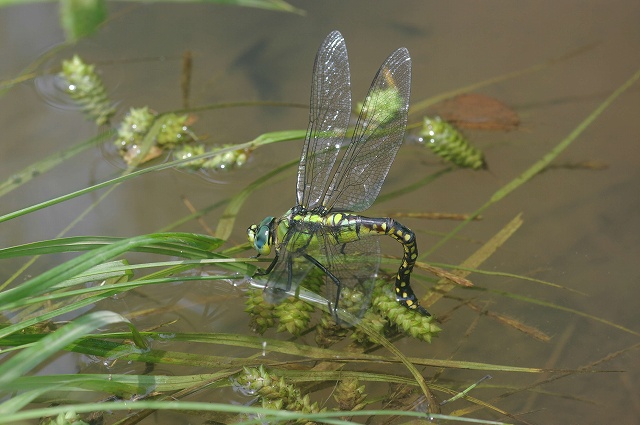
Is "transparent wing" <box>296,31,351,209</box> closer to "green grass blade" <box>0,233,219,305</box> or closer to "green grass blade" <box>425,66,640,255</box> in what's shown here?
"green grass blade" <box>425,66,640,255</box>

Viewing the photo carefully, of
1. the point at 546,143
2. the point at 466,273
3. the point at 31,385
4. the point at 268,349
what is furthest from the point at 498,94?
the point at 31,385

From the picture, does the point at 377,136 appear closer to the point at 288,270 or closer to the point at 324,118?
the point at 324,118

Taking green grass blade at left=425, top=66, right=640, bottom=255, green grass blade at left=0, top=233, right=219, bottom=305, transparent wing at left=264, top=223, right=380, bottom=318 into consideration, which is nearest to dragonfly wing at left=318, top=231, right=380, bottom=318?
transparent wing at left=264, top=223, right=380, bottom=318

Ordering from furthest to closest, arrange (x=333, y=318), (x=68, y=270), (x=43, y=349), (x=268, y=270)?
(x=268, y=270) < (x=333, y=318) < (x=68, y=270) < (x=43, y=349)

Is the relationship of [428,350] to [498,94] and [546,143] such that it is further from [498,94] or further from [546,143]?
[498,94]

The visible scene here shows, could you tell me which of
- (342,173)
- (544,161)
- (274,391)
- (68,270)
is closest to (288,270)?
(274,391)

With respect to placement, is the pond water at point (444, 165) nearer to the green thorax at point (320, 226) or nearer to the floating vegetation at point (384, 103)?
the green thorax at point (320, 226)

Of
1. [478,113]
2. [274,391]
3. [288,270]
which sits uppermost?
[478,113]
